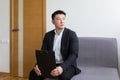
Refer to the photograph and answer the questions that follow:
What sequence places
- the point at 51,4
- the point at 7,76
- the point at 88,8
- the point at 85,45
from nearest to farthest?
the point at 85,45
the point at 88,8
the point at 51,4
the point at 7,76

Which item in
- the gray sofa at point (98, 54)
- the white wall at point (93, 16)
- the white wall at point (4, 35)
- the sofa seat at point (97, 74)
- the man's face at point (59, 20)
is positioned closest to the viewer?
the sofa seat at point (97, 74)

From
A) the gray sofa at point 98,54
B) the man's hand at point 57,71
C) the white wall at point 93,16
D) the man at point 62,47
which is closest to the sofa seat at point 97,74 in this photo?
the gray sofa at point 98,54

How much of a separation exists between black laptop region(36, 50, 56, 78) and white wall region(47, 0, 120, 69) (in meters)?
1.15

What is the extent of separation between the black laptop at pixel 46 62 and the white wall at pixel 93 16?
115 cm

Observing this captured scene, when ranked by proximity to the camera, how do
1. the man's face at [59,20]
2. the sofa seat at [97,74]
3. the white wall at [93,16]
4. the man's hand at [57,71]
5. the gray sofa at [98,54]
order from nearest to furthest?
the man's hand at [57,71] → the sofa seat at [97,74] → the man's face at [59,20] → the gray sofa at [98,54] → the white wall at [93,16]

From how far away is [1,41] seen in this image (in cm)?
415

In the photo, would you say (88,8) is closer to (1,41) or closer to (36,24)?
(36,24)

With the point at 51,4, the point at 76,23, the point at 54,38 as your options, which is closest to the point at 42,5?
the point at 51,4

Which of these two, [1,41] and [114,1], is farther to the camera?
[1,41]

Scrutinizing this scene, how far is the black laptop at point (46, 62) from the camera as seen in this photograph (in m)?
2.43

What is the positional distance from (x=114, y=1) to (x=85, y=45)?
0.83 m

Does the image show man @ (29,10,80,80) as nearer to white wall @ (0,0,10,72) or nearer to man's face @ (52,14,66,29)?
man's face @ (52,14,66,29)

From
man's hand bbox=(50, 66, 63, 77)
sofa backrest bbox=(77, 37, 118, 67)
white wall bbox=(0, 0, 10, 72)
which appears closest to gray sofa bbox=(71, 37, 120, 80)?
sofa backrest bbox=(77, 37, 118, 67)

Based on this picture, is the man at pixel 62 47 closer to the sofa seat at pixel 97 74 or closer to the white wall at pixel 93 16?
the sofa seat at pixel 97 74
